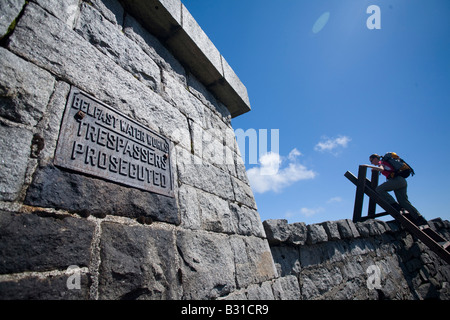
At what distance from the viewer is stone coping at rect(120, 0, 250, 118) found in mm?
1709

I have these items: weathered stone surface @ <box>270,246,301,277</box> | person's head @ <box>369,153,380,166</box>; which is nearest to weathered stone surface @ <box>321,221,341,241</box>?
weathered stone surface @ <box>270,246,301,277</box>

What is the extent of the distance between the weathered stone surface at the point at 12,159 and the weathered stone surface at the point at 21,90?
0.06 metres

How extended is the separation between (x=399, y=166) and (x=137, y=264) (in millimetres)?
5547

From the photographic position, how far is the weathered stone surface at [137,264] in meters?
0.87

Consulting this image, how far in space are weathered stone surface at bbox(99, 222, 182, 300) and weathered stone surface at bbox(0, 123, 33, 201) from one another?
33cm

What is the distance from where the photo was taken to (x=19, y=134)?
805 mm

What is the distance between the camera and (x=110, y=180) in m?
1.04

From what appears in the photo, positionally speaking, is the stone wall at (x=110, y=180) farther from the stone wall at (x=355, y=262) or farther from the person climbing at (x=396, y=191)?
the person climbing at (x=396, y=191)

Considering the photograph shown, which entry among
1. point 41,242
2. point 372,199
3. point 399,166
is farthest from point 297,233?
point 399,166

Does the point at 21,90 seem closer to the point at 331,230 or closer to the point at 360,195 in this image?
the point at 331,230

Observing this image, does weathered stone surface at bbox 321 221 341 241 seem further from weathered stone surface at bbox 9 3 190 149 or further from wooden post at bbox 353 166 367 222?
weathered stone surface at bbox 9 3 190 149
